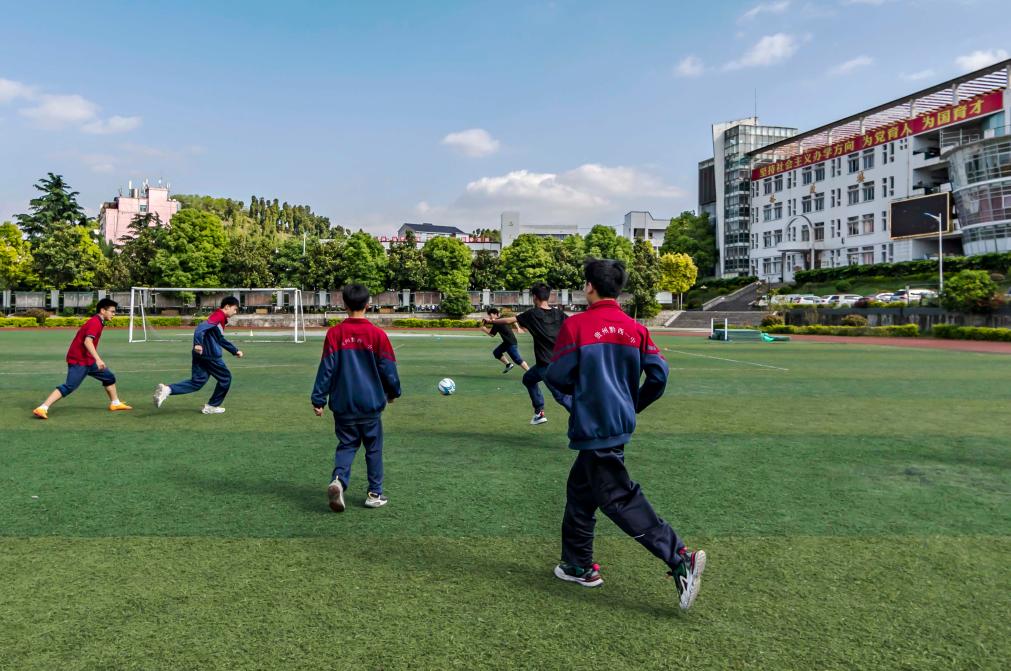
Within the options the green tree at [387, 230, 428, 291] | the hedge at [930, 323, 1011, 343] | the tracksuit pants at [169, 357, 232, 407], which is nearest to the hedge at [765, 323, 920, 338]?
the hedge at [930, 323, 1011, 343]

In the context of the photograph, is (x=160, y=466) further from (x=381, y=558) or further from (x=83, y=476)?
(x=381, y=558)

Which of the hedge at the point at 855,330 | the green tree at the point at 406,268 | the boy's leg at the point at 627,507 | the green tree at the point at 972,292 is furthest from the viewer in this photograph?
the green tree at the point at 406,268

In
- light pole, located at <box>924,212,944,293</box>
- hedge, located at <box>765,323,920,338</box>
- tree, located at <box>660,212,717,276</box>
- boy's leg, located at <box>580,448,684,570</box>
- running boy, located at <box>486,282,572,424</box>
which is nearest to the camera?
boy's leg, located at <box>580,448,684,570</box>

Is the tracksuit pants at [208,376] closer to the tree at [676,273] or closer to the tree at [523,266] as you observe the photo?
the tree at [523,266]

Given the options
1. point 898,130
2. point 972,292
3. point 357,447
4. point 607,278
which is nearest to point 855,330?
point 972,292

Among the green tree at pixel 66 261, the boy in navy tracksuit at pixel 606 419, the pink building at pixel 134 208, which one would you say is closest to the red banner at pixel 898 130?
the boy in navy tracksuit at pixel 606 419

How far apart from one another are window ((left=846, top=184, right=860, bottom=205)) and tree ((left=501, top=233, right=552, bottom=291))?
3393 centimetres

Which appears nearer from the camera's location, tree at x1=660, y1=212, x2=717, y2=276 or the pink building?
tree at x1=660, y1=212, x2=717, y2=276

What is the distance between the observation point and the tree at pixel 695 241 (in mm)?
101812

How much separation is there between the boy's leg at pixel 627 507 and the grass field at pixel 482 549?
34 cm

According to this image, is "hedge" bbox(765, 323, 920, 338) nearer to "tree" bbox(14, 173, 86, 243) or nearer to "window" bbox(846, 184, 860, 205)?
"window" bbox(846, 184, 860, 205)

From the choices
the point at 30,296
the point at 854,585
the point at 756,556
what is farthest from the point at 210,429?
the point at 30,296

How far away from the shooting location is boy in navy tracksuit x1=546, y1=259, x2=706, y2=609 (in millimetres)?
Answer: 3971

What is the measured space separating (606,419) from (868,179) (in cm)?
8125
